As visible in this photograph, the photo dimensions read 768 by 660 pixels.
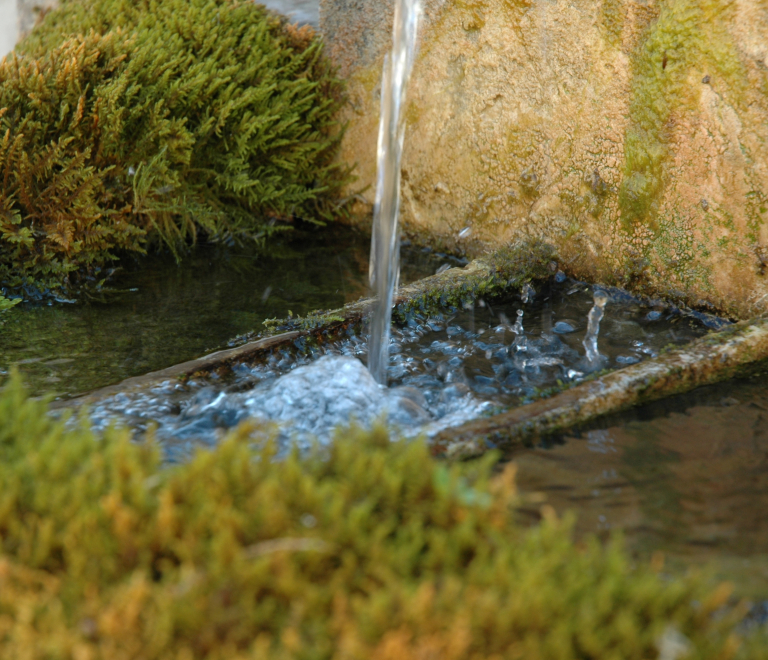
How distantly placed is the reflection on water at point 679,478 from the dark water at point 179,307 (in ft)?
6.20

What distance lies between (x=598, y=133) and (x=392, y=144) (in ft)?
4.57

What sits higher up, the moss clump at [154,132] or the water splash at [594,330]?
the moss clump at [154,132]

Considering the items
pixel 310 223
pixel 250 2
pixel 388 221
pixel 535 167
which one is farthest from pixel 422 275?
pixel 250 2

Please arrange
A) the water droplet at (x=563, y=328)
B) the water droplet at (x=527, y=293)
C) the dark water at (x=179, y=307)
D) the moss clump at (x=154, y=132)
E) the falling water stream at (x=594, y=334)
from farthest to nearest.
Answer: the moss clump at (x=154, y=132), the water droplet at (x=527, y=293), the water droplet at (x=563, y=328), the dark water at (x=179, y=307), the falling water stream at (x=594, y=334)

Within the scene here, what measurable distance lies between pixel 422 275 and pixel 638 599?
3.25m

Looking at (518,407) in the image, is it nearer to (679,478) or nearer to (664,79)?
(679,478)

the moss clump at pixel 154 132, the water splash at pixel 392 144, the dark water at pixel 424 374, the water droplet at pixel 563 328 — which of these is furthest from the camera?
the water splash at pixel 392 144

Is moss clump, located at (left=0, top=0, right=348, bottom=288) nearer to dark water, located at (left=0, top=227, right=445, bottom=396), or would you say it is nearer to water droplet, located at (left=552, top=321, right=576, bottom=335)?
dark water, located at (left=0, top=227, right=445, bottom=396)

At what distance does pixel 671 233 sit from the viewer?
3.68 metres

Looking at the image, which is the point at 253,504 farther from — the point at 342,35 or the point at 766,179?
the point at 342,35

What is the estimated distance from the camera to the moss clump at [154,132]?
13.3ft

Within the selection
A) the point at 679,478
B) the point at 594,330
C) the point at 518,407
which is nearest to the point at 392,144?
the point at 594,330

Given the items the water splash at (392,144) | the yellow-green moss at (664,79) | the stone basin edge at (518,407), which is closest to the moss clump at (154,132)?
the water splash at (392,144)

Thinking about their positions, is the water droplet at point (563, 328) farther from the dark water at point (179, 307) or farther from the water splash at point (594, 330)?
the dark water at point (179, 307)
